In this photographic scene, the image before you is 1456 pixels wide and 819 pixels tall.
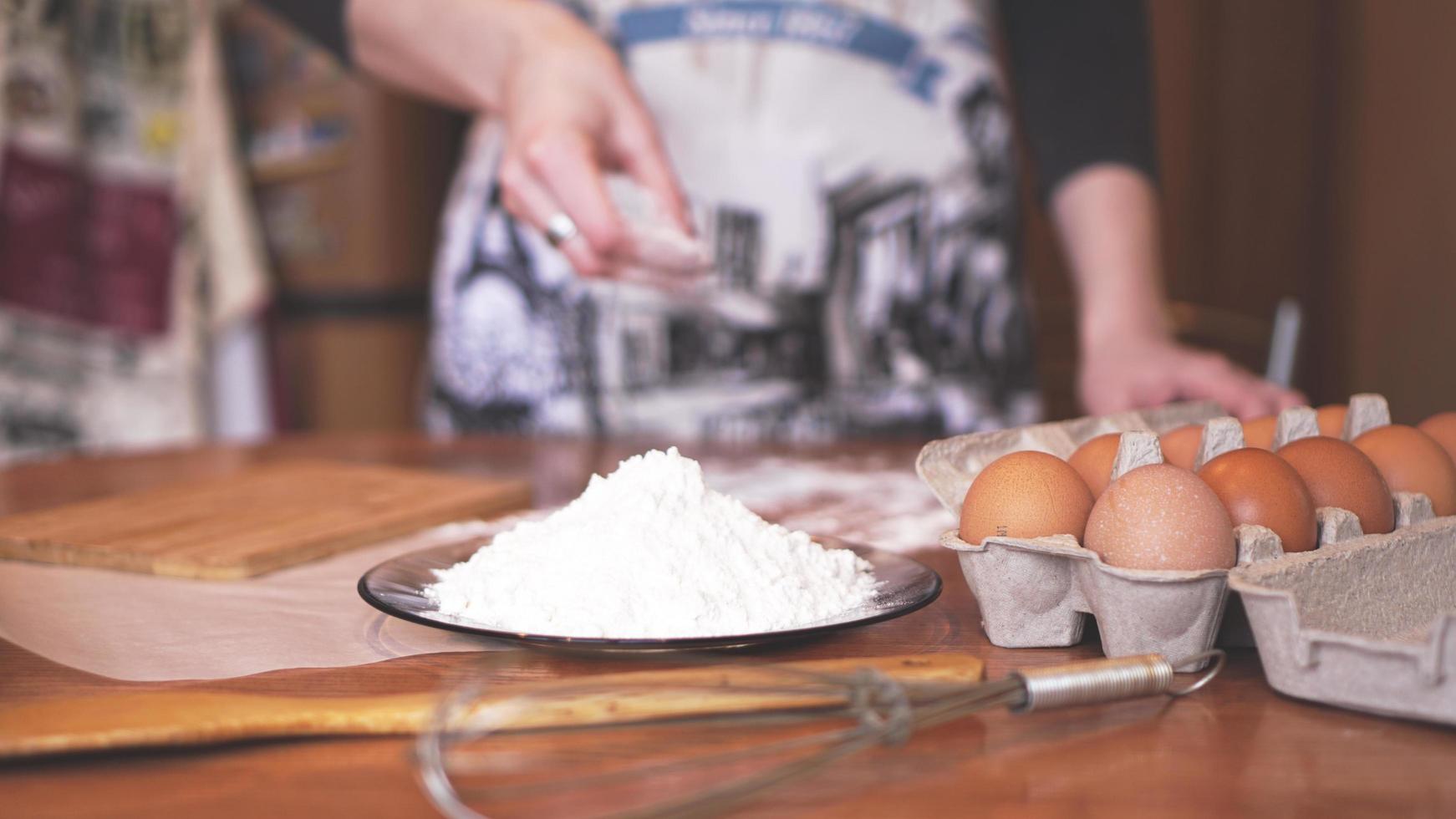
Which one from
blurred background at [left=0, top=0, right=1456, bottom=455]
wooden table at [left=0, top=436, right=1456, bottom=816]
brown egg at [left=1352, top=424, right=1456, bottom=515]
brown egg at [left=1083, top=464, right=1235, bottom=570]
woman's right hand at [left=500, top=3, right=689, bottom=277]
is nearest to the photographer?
wooden table at [left=0, top=436, right=1456, bottom=816]

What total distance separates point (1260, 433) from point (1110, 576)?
0.73ft

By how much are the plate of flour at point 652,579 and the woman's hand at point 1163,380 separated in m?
0.55

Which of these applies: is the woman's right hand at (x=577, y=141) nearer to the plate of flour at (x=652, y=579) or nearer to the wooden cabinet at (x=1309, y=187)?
the plate of flour at (x=652, y=579)

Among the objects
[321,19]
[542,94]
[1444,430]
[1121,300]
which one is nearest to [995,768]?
[1444,430]

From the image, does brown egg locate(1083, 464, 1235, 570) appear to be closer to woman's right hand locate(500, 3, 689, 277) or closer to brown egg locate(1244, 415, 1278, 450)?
brown egg locate(1244, 415, 1278, 450)

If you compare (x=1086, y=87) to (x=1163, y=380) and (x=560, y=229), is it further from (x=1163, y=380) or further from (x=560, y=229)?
(x=560, y=229)

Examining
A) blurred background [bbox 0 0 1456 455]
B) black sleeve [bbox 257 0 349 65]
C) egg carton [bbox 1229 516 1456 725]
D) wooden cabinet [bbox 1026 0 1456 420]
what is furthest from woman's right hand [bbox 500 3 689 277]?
wooden cabinet [bbox 1026 0 1456 420]

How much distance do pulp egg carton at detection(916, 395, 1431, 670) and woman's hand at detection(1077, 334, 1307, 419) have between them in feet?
1.27

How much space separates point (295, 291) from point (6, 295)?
0.58 meters

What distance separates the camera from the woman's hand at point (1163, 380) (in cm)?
104

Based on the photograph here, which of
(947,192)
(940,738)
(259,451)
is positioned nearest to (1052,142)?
(947,192)

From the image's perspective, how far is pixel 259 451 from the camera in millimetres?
1344

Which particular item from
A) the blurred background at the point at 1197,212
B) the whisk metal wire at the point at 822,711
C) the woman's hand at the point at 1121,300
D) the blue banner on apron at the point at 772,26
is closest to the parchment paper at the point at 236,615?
the whisk metal wire at the point at 822,711

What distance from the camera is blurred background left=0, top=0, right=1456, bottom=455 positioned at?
2250 millimetres
